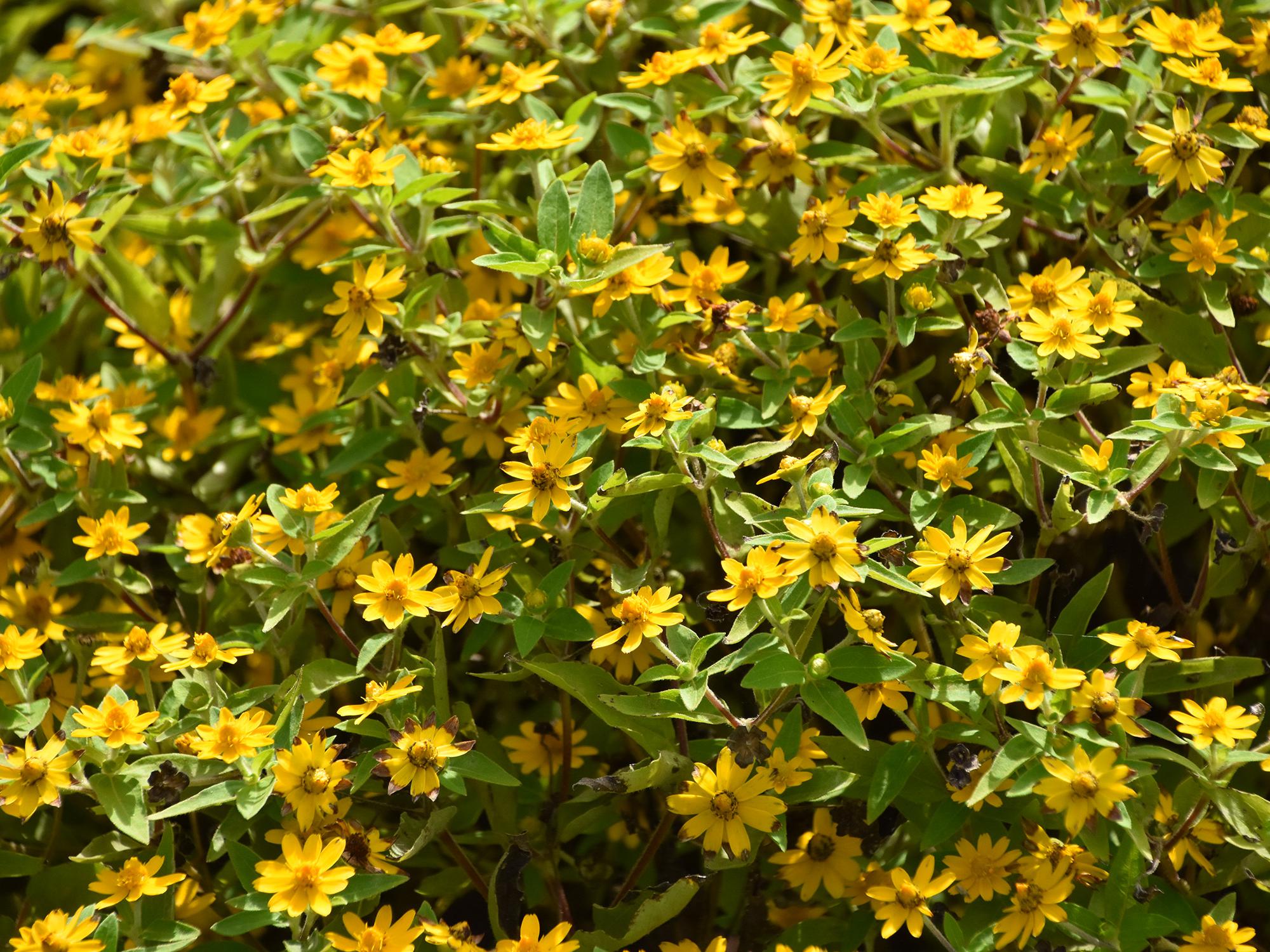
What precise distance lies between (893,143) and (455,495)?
0.95 m

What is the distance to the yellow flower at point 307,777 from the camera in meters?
1.60

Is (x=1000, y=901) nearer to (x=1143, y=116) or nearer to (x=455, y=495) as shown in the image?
(x=455, y=495)

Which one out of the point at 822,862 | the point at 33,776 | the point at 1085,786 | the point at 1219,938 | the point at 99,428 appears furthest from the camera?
the point at 99,428

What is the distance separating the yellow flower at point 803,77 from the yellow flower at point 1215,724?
1.06 metres

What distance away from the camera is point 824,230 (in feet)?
6.25

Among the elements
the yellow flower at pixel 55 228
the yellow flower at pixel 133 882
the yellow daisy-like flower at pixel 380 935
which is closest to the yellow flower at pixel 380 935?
the yellow daisy-like flower at pixel 380 935

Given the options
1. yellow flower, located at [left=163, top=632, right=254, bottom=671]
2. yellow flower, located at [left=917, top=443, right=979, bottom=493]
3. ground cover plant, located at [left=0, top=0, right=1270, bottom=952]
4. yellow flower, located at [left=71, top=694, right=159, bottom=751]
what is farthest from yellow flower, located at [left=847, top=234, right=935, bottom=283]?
yellow flower, located at [left=71, top=694, right=159, bottom=751]

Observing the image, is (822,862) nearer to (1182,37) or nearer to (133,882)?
(133,882)

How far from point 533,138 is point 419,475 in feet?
1.94

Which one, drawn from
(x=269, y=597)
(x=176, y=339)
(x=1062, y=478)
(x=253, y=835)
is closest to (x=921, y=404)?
(x=1062, y=478)

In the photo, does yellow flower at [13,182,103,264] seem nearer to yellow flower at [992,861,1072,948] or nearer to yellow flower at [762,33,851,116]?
yellow flower at [762,33,851,116]

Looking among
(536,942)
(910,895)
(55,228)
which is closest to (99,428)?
(55,228)

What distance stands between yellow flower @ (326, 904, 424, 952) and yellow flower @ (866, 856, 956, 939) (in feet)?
1.95

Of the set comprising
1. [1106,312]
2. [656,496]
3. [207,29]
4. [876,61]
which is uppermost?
[207,29]
